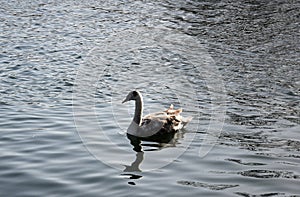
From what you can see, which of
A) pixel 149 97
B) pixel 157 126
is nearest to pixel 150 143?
pixel 157 126

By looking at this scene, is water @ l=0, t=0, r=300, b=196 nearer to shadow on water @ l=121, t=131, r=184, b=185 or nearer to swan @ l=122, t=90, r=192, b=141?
shadow on water @ l=121, t=131, r=184, b=185

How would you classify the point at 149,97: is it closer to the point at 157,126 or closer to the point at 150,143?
the point at 157,126

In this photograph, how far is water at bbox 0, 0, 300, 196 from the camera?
470 inches

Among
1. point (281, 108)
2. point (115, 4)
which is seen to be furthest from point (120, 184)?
point (115, 4)

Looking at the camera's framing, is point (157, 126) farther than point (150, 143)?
Yes

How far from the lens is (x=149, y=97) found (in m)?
18.0

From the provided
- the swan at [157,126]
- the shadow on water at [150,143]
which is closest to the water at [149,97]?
the shadow on water at [150,143]

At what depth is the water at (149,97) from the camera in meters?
11.9

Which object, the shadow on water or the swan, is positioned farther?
the swan

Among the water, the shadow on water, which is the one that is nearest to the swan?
the shadow on water

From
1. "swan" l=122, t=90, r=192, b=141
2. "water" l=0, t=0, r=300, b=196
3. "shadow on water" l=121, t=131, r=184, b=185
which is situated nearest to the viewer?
"water" l=0, t=0, r=300, b=196

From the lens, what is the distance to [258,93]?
18141 millimetres

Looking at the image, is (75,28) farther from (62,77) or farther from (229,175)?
(229,175)

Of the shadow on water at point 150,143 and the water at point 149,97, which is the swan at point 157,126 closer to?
the shadow on water at point 150,143
